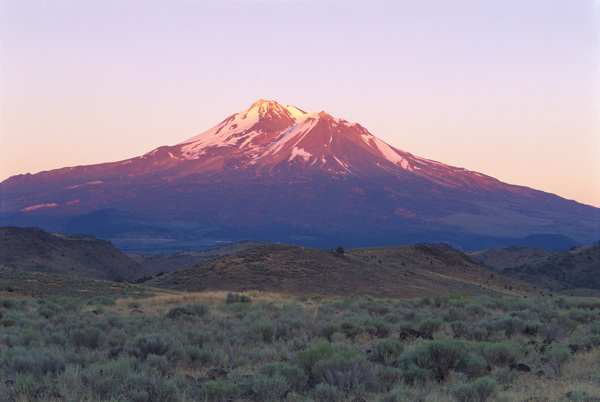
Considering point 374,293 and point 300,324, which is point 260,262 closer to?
point 374,293

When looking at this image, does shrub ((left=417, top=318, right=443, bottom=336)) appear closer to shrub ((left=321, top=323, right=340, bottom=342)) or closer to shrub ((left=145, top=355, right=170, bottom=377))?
shrub ((left=321, top=323, right=340, bottom=342))

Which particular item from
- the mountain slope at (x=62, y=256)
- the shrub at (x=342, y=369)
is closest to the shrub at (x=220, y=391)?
the shrub at (x=342, y=369)

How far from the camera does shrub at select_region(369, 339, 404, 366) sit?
11.5m

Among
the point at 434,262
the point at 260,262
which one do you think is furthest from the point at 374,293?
the point at 434,262

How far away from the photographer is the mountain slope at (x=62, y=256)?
196 feet

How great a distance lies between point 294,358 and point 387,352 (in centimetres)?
188

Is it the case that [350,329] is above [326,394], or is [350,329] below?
below

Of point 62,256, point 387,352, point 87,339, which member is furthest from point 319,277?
point 62,256

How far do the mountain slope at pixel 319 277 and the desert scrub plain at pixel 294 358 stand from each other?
20.6 metres

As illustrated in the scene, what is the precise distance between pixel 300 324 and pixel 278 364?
590 centimetres

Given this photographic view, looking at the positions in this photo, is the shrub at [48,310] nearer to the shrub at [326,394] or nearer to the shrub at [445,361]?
the shrub at [326,394]

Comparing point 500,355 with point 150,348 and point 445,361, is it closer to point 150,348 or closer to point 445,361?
point 445,361

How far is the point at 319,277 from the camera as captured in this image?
41094 millimetres

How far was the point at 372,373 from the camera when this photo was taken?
32.1 feet
